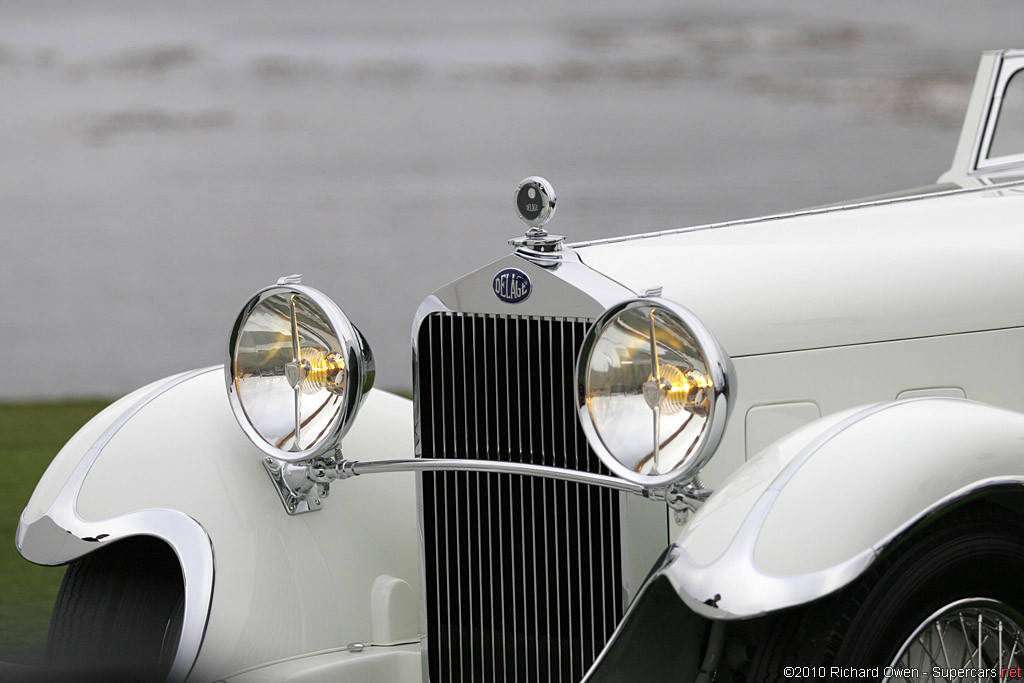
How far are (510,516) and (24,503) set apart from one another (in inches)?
174

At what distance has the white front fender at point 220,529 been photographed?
8.02 feet

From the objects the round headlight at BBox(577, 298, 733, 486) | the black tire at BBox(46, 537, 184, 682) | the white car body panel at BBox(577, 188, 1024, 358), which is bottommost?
the black tire at BBox(46, 537, 184, 682)

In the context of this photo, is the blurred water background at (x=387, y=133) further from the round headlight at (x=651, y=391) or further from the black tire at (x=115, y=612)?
the round headlight at (x=651, y=391)

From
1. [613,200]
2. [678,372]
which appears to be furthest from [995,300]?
[613,200]

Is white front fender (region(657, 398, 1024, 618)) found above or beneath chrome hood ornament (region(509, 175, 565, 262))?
beneath

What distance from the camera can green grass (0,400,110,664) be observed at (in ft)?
14.1

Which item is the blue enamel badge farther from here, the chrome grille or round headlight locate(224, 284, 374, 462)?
round headlight locate(224, 284, 374, 462)

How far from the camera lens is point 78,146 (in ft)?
30.2

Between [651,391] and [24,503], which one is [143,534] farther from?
[24,503]

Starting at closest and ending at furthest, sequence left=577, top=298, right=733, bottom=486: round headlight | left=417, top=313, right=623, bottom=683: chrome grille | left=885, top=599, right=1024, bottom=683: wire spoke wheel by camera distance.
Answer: left=885, top=599, right=1024, bottom=683: wire spoke wheel, left=577, top=298, right=733, bottom=486: round headlight, left=417, top=313, right=623, bottom=683: chrome grille

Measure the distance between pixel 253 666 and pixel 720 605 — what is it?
1.12 metres

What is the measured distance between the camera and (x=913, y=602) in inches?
70.4

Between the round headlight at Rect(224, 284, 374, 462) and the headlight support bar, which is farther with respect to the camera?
the round headlight at Rect(224, 284, 374, 462)

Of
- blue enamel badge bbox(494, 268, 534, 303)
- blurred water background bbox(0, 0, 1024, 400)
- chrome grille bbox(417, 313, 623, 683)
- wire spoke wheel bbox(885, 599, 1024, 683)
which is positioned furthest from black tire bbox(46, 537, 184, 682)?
blurred water background bbox(0, 0, 1024, 400)
